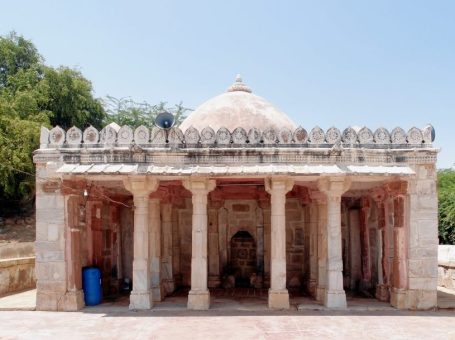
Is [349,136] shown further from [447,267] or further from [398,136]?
[447,267]

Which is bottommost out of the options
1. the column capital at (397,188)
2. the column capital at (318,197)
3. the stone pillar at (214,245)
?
the stone pillar at (214,245)

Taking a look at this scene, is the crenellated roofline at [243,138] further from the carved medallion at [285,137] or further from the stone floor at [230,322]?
the stone floor at [230,322]

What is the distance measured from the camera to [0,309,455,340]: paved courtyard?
26.9 ft

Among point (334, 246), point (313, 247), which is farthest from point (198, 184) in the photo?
point (313, 247)

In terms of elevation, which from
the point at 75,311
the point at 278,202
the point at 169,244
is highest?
the point at 278,202

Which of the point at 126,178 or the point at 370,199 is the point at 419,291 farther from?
the point at 126,178

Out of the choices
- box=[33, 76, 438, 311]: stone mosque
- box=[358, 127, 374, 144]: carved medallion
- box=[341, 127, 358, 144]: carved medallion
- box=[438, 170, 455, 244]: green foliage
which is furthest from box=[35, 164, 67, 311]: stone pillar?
box=[438, 170, 455, 244]: green foliage

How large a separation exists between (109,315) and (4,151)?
1251 centimetres

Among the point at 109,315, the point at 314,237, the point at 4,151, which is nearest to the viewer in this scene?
the point at 109,315

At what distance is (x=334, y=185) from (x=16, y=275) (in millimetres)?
9037

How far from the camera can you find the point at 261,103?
1373cm

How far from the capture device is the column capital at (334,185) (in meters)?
10.6

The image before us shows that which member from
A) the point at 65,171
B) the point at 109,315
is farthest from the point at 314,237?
the point at 65,171

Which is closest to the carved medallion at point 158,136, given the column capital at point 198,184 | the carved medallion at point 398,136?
the column capital at point 198,184
